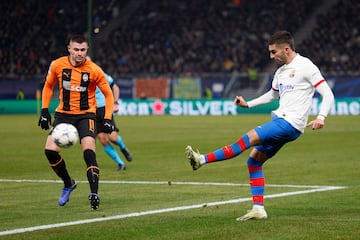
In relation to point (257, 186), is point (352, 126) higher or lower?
lower

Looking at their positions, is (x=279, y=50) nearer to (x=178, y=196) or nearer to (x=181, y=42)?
(x=178, y=196)

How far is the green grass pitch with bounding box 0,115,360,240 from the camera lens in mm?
9500

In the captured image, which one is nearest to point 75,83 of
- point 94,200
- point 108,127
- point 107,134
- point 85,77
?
point 85,77

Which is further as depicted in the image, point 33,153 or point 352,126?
point 352,126

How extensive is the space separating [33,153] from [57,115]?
449 inches

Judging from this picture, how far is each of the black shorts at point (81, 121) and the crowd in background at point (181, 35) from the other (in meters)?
39.0

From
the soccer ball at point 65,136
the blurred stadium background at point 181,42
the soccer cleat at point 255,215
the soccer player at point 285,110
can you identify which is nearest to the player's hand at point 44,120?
the soccer ball at point 65,136

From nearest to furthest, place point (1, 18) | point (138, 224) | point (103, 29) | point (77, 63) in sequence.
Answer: point (138, 224)
point (77, 63)
point (1, 18)
point (103, 29)

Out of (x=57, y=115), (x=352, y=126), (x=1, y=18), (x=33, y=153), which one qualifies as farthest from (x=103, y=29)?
(x=57, y=115)

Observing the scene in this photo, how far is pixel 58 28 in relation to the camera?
55.7 meters

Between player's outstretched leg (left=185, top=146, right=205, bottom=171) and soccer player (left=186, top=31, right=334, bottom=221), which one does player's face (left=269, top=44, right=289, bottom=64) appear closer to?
soccer player (left=186, top=31, right=334, bottom=221)

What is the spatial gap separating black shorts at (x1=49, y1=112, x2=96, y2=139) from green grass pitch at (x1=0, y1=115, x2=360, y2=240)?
992 millimetres

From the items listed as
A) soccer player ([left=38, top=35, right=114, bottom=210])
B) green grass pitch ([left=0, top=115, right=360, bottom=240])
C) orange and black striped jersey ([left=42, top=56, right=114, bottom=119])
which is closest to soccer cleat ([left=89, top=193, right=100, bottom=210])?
green grass pitch ([left=0, top=115, right=360, bottom=240])

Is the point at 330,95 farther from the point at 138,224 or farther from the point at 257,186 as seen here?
the point at 138,224
